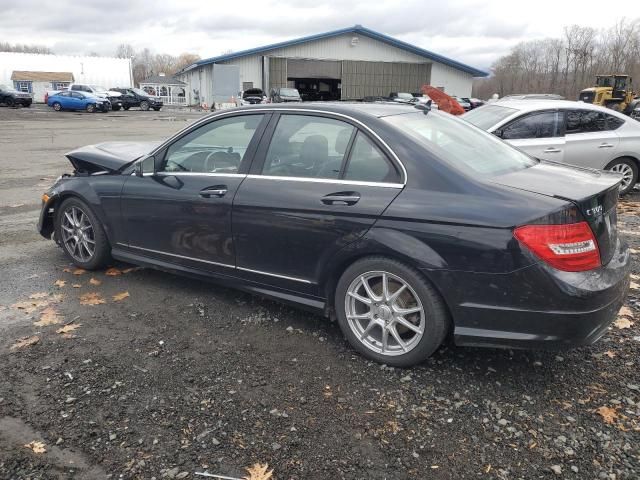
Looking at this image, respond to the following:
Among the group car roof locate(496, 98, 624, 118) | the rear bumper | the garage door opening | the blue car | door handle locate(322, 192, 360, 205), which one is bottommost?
the rear bumper

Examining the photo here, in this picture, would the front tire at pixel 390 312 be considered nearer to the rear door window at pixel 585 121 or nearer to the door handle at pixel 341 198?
the door handle at pixel 341 198

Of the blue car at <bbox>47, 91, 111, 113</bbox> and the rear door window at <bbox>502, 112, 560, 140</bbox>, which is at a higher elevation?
the blue car at <bbox>47, 91, 111, 113</bbox>

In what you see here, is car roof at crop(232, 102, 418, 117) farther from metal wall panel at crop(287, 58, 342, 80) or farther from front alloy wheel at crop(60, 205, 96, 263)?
metal wall panel at crop(287, 58, 342, 80)

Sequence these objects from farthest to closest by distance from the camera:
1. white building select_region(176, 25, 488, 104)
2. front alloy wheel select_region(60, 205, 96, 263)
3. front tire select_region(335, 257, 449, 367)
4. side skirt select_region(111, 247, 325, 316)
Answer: white building select_region(176, 25, 488, 104) < front alloy wheel select_region(60, 205, 96, 263) < side skirt select_region(111, 247, 325, 316) < front tire select_region(335, 257, 449, 367)

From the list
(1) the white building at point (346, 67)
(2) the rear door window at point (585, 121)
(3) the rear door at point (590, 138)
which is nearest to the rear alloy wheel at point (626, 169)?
(3) the rear door at point (590, 138)

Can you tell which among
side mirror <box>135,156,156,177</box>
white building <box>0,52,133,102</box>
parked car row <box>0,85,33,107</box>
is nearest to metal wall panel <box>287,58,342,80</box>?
parked car row <box>0,85,33,107</box>

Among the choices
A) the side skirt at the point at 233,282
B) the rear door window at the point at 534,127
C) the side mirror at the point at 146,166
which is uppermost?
the rear door window at the point at 534,127

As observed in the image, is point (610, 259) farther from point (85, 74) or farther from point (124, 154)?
point (85, 74)

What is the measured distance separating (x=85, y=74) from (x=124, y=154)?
7005cm

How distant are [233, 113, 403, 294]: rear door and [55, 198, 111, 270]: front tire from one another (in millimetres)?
1690

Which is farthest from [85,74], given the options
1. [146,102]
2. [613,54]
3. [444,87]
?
[613,54]

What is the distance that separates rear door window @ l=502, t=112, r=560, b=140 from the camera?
7.68m

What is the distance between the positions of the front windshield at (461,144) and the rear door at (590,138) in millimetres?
4616

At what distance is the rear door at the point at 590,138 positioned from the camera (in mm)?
7949
